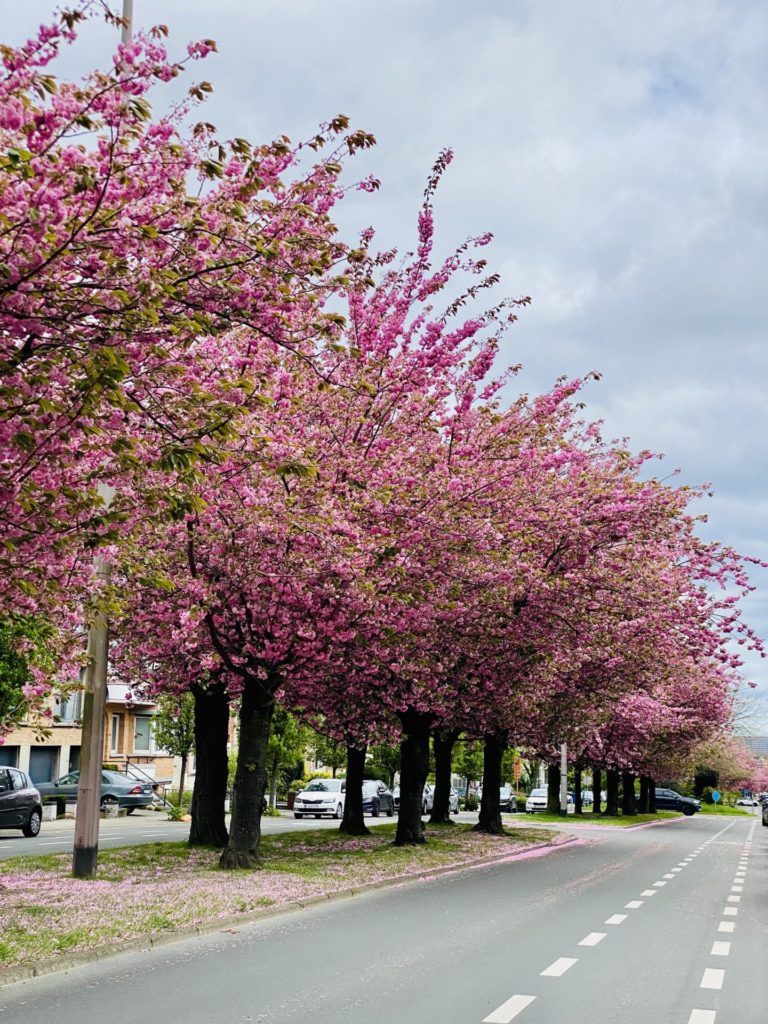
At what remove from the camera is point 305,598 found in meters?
15.5

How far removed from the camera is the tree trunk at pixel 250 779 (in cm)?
1709

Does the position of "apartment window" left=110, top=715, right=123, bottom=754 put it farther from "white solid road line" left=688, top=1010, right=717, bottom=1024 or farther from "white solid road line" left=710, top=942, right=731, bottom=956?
"white solid road line" left=688, top=1010, right=717, bottom=1024

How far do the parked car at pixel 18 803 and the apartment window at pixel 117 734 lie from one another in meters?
26.4

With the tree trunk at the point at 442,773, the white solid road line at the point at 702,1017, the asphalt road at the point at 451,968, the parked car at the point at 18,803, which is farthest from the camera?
the tree trunk at the point at 442,773

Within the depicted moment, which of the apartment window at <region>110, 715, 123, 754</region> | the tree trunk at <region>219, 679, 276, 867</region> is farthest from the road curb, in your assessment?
the apartment window at <region>110, 715, 123, 754</region>

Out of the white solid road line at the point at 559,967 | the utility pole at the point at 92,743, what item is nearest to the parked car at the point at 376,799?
the utility pole at the point at 92,743

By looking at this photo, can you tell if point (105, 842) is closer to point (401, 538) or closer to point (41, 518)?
point (401, 538)

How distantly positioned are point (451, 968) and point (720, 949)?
330 centimetres

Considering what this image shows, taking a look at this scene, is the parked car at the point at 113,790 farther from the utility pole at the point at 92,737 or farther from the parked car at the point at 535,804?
the parked car at the point at 535,804

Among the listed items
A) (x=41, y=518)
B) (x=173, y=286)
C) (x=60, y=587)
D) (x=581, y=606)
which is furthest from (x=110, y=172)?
(x=581, y=606)

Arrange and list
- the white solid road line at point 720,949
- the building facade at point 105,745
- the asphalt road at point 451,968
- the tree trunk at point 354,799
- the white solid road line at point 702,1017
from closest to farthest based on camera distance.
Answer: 1. the white solid road line at point 702,1017
2. the asphalt road at point 451,968
3. the white solid road line at point 720,949
4. the tree trunk at point 354,799
5. the building facade at point 105,745

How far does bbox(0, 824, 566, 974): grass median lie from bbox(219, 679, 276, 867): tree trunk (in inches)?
13.6

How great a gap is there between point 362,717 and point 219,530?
11828 mm

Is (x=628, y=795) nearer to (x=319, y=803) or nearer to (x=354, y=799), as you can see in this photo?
(x=319, y=803)
